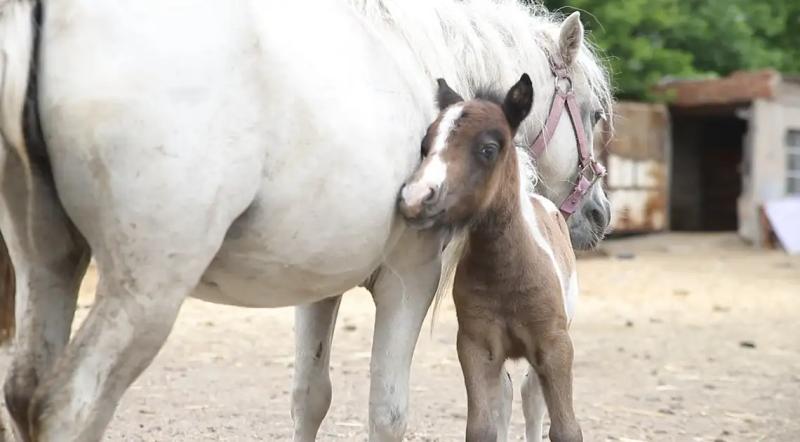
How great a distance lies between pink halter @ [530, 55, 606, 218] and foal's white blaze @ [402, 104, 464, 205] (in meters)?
0.90

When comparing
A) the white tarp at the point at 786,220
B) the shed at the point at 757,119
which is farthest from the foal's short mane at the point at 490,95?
the shed at the point at 757,119

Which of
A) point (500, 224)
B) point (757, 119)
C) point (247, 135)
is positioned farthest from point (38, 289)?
point (757, 119)

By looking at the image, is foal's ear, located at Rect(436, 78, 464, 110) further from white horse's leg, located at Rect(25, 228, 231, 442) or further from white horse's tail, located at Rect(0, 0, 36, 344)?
white horse's tail, located at Rect(0, 0, 36, 344)

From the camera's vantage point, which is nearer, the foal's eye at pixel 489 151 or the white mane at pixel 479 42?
the foal's eye at pixel 489 151

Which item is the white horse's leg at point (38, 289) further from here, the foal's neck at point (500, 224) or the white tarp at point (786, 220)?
the white tarp at point (786, 220)

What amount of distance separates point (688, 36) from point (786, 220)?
12.3 ft

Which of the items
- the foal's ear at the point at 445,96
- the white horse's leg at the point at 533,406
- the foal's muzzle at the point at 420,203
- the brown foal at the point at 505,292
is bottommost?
the white horse's leg at the point at 533,406

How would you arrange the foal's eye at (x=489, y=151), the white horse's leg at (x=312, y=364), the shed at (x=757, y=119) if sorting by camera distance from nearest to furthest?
the foal's eye at (x=489, y=151), the white horse's leg at (x=312, y=364), the shed at (x=757, y=119)

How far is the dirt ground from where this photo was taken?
5039 mm

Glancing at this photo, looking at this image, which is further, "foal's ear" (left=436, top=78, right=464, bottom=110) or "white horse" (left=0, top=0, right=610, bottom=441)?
"foal's ear" (left=436, top=78, right=464, bottom=110)

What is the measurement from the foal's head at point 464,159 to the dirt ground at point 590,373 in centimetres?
193

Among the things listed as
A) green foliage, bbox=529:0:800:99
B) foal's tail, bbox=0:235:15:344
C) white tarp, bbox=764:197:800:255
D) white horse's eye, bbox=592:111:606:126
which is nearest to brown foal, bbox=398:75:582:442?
white horse's eye, bbox=592:111:606:126

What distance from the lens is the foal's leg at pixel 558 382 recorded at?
132 inches

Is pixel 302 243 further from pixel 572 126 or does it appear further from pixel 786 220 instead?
pixel 786 220
